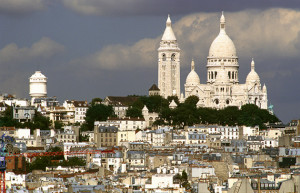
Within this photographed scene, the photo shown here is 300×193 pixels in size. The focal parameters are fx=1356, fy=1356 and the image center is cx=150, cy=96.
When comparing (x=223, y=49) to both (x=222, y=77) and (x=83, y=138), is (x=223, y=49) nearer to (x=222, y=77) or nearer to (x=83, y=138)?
(x=222, y=77)

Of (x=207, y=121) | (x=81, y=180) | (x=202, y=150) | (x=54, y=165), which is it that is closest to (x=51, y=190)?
(x=81, y=180)

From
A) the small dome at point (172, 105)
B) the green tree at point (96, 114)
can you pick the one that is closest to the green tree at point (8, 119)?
the green tree at point (96, 114)

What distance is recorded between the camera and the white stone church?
188m

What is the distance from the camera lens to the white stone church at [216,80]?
188 metres

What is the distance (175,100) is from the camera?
187m

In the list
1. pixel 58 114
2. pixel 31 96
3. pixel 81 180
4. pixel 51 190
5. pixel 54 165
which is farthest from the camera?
pixel 31 96

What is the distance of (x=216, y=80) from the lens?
191125 millimetres

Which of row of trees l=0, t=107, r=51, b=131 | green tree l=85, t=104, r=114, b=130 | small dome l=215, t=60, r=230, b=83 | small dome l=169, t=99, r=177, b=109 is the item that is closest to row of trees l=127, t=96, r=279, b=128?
small dome l=169, t=99, r=177, b=109

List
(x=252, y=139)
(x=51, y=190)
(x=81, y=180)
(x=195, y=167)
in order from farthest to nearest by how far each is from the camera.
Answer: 1. (x=252, y=139)
2. (x=195, y=167)
3. (x=81, y=180)
4. (x=51, y=190)

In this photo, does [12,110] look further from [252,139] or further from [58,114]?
[252,139]

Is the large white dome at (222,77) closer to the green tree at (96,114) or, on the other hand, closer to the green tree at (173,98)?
the green tree at (173,98)

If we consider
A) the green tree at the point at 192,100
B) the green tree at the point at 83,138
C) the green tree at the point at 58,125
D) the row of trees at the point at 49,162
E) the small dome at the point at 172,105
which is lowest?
the row of trees at the point at 49,162

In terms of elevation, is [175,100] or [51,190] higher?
[175,100]

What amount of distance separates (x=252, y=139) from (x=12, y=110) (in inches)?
1412
